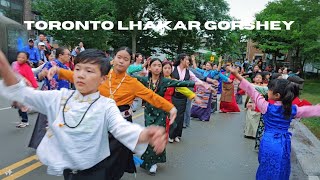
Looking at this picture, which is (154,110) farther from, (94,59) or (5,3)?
(5,3)

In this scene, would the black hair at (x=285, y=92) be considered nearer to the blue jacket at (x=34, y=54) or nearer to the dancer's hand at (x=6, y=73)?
the dancer's hand at (x=6, y=73)

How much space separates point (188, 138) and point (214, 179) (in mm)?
2775

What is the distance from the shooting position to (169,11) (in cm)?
3644

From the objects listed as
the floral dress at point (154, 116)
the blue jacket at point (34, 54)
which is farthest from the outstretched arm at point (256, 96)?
the blue jacket at point (34, 54)

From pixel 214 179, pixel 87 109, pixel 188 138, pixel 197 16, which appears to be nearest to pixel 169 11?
pixel 197 16

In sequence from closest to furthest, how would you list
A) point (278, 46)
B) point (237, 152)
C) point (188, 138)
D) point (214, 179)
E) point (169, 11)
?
point (214, 179) → point (237, 152) → point (188, 138) → point (278, 46) → point (169, 11)

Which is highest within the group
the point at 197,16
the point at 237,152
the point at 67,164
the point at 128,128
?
the point at 197,16

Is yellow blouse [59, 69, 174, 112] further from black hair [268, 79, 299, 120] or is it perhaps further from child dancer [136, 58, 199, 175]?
black hair [268, 79, 299, 120]

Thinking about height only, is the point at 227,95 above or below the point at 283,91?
below

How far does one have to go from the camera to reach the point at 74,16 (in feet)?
92.1

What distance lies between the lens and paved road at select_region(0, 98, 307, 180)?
5227 mm

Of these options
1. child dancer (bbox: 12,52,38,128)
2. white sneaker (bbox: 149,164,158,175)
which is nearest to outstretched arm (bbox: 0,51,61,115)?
white sneaker (bbox: 149,164,158,175)

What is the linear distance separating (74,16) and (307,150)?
24155 mm

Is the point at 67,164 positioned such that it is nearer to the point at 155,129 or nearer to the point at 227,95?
the point at 155,129
